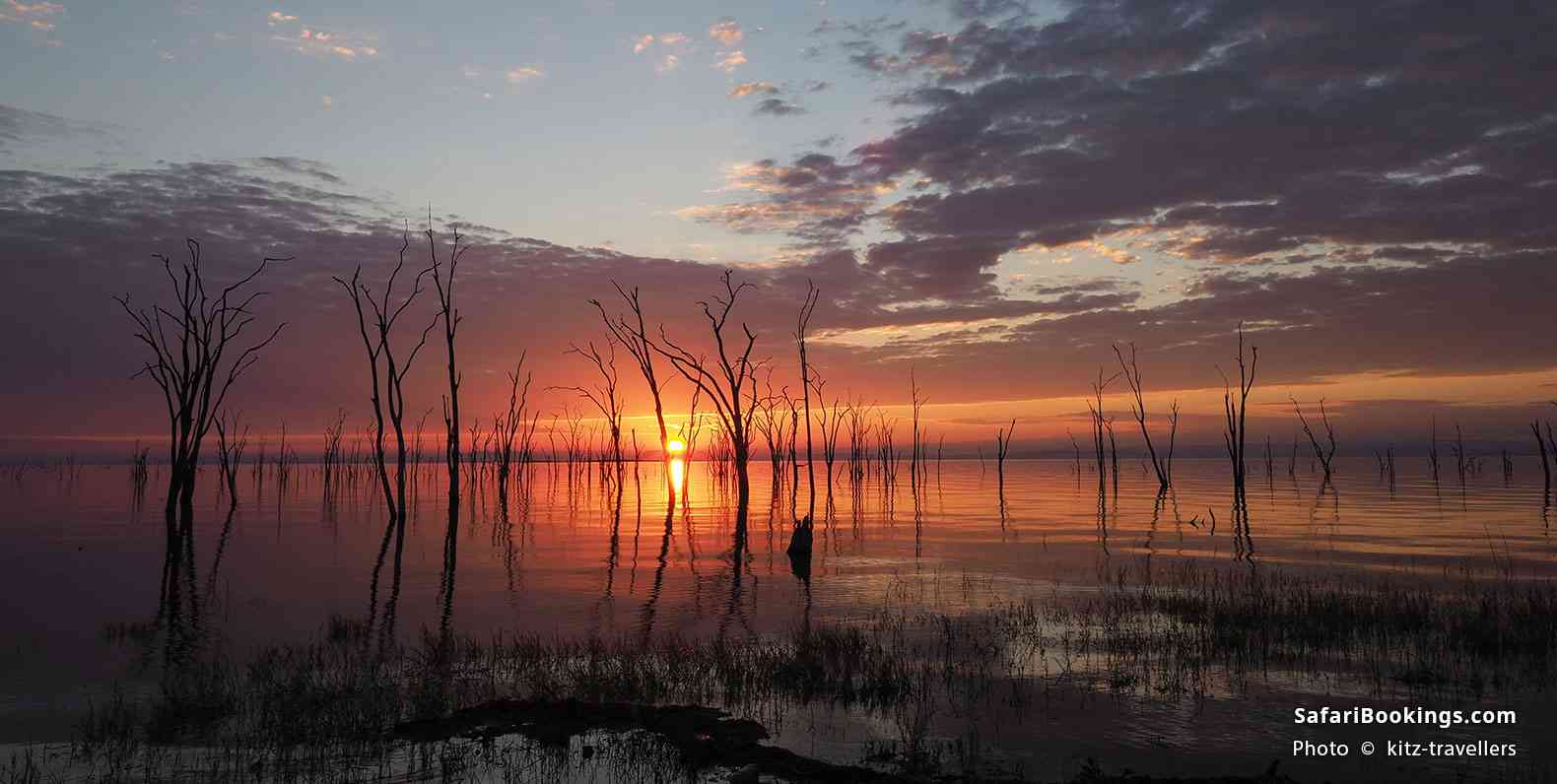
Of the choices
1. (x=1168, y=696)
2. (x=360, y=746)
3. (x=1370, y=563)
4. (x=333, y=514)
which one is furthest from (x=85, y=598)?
(x=1370, y=563)

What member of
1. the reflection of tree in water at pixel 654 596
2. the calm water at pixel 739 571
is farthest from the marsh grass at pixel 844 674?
the reflection of tree in water at pixel 654 596

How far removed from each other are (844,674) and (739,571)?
30.5ft

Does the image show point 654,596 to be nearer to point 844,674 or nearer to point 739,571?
point 739,571

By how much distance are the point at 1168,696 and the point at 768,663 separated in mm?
3969

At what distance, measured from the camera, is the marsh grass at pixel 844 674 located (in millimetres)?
6875

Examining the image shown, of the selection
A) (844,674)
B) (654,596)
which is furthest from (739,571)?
(844,674)

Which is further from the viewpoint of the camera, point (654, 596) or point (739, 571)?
point (739, 571)

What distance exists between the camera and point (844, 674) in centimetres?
928

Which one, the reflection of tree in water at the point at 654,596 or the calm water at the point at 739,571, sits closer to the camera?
the calm water at the point at 739,571

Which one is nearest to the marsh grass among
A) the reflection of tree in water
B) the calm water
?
the calm water

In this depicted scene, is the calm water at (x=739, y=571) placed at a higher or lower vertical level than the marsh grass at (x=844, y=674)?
lower

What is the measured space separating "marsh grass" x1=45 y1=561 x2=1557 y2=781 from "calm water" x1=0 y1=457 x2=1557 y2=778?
55 centimetres

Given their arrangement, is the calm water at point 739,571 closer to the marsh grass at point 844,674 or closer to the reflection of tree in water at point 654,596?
the reflection of tree in water at point 654,596

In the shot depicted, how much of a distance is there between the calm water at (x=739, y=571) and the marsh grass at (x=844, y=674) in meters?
0.55
